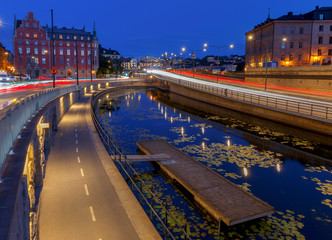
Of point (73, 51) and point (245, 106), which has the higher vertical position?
point (73, 51)

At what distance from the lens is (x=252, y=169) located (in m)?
21.0

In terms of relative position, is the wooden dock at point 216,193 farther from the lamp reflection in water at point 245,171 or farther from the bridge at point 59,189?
the lamp reflection in water at point 245,171

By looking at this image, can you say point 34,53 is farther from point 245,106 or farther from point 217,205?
point 217,205

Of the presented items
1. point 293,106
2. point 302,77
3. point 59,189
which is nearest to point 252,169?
point 59,189

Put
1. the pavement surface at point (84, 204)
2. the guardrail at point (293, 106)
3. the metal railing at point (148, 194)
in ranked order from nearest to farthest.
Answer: the metal railing at point (148, 194)
the pavement surface at point (84, 204)
the guardrail at point (293, 106)

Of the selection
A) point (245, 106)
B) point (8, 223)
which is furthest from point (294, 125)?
point (8, 223)

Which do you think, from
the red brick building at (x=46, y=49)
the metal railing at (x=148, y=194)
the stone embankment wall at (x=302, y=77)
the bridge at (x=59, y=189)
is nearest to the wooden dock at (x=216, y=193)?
the metal railing at (x=148, y=194)

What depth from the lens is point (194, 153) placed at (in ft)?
81.3

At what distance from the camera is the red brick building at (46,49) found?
9288 centimetres

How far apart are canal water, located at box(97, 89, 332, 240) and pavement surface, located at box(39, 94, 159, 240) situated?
280 cm

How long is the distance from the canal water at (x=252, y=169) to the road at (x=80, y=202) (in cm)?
307

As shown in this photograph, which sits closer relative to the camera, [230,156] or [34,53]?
[230,156]

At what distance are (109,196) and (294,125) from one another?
28.3 meters

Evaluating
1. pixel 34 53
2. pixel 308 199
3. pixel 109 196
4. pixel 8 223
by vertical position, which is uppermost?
pixel 34 53
